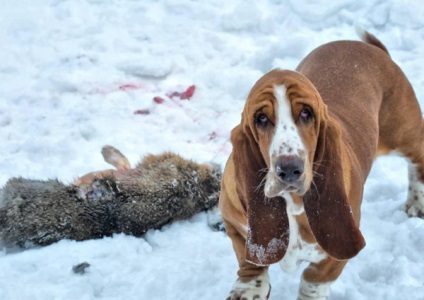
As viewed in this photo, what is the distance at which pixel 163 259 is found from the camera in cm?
431

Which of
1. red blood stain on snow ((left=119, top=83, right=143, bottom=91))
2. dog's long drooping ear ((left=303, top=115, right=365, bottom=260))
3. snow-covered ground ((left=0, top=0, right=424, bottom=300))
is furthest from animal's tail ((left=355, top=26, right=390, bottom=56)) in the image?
red blood stain on snow ((left=119, top=83, right=143, bottom=91))

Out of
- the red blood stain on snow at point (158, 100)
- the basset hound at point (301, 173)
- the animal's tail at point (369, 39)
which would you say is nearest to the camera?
the basset hound at point (301, 173)

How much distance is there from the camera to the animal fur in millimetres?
4398

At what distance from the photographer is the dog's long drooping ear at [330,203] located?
122 inches

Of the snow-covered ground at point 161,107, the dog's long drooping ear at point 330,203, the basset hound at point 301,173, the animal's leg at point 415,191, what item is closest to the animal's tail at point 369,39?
the basset hound at point 301,173

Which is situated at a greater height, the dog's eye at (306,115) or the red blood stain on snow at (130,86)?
the dog's eye at (306,115)

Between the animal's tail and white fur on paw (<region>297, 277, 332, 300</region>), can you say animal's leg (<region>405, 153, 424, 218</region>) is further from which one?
white fur on paw (<region>297, 277, 332, 300</region>)

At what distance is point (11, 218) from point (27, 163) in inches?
38.7

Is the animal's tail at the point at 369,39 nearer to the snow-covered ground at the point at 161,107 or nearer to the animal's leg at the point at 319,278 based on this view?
the snow-covered ground at the point at 161,107

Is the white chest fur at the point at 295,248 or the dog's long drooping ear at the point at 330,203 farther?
the white chest fur at the point at 295,248

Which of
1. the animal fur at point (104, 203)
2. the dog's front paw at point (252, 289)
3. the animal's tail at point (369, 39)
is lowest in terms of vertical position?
the animal fur at point (104, 203)

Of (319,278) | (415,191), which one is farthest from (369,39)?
(319,278)

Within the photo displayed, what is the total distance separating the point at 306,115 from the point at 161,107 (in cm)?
319

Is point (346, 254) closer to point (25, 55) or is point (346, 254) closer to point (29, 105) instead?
point (29, 105)
